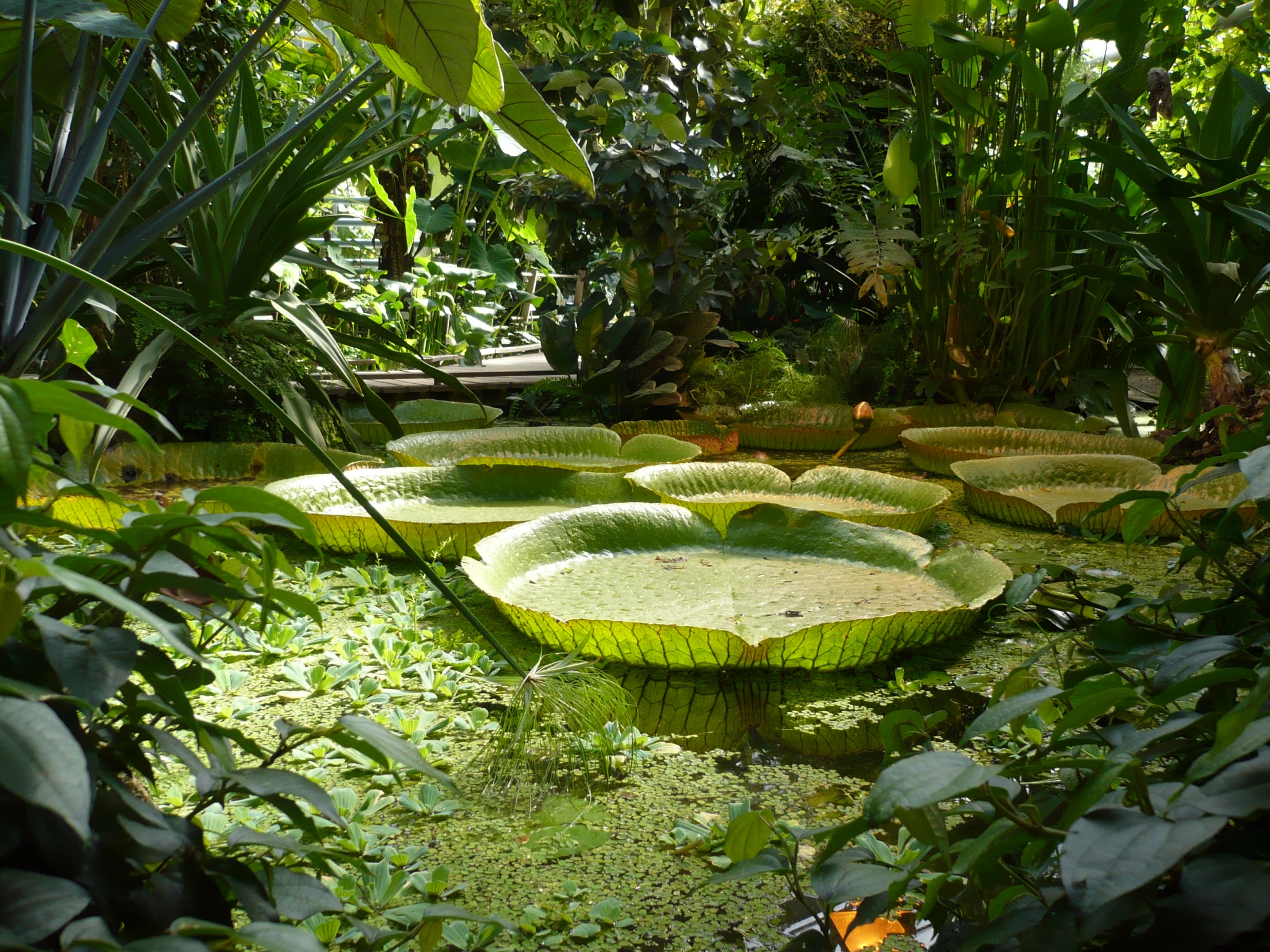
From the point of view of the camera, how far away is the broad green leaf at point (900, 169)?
3.43m

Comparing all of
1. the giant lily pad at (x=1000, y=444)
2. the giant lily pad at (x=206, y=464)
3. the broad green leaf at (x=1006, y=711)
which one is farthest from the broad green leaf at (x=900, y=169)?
the broad green leaf at (x=1006, y=711)

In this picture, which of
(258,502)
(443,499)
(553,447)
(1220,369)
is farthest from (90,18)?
(1220,369)

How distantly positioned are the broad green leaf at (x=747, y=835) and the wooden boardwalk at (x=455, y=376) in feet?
8.66

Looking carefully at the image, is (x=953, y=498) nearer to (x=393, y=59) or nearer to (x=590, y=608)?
(x=590, y=608)

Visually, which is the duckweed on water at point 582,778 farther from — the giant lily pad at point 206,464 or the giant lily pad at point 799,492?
the giant lily pad at point 206,464

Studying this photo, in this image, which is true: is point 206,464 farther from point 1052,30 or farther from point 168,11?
point 1052,30

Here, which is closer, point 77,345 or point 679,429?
point 77,345

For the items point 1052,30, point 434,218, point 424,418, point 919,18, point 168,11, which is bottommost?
point 424,418

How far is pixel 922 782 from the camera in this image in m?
0.41

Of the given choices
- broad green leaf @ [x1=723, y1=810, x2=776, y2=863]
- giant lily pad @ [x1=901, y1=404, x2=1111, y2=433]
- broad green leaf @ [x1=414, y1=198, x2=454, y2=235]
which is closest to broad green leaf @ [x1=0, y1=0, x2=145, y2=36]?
broad green leaf @ [x1=723, y1=810, x2=776, y2=863]

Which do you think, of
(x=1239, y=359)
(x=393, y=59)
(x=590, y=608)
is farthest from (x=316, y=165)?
(x=1239, y=359)

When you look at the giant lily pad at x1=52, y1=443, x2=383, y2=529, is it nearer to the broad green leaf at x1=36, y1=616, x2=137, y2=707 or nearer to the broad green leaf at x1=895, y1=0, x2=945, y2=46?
the broad green leaf at x1=36, y1=616, x2=137, y2=707

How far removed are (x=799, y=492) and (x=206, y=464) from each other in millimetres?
1577

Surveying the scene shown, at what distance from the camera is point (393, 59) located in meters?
1.12
